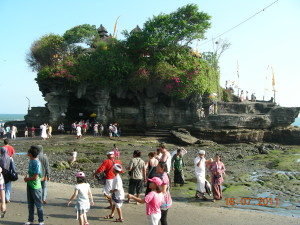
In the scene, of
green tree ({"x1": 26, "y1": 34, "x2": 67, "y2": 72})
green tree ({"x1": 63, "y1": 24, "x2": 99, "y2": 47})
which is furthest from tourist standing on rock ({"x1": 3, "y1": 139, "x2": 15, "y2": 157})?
green tree ({"x1": 63, "y1": 24, "x2": 99, "y2": 47})

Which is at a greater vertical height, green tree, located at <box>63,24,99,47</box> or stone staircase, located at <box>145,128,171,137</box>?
green tree, located at <box>63,24,99,47</box>

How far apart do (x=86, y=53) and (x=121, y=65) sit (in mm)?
6111

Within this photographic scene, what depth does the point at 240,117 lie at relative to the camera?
99.2ft

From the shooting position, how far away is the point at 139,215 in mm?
7898

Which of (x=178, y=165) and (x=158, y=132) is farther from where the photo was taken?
(x=158, y=132)

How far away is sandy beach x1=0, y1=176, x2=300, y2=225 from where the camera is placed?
24.2 feet

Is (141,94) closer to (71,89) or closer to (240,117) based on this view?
(71,89)

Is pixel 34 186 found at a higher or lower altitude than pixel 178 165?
higher

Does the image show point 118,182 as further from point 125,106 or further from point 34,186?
point 125,106

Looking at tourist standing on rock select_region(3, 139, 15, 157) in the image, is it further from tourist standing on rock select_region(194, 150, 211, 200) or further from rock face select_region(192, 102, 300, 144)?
rock face select_region(192, 102, 300, 144)

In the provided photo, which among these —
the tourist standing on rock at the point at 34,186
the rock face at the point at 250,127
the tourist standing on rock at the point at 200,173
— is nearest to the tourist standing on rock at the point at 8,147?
the tourist standing on rock at the point at 34,186

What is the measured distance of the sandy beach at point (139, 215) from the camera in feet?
24.2

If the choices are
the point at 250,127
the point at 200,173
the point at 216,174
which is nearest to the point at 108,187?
the point at 200,173

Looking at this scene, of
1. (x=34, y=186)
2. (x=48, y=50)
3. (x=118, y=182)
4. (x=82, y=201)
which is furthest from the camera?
(x=48, y=50)
